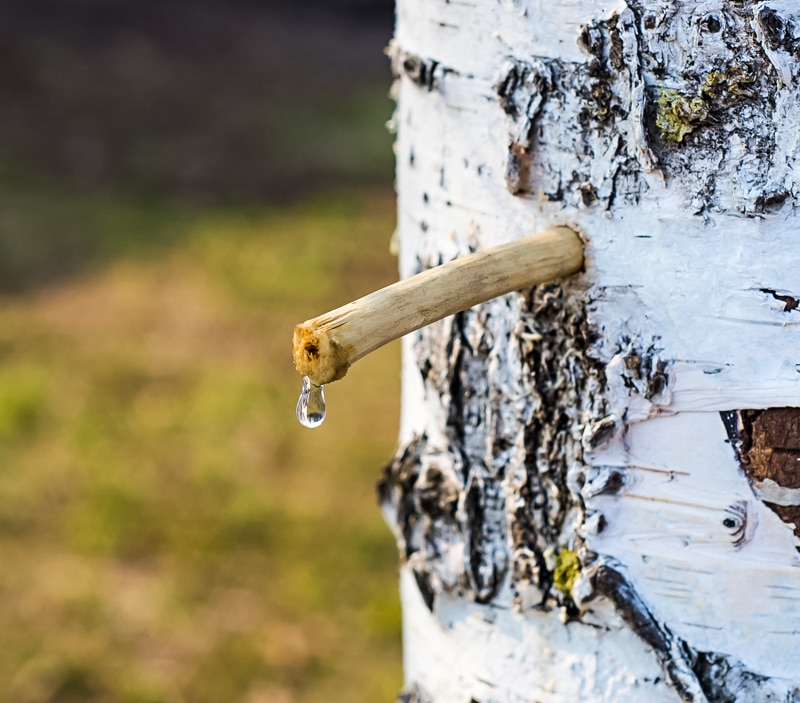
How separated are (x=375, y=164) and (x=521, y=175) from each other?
4512mm

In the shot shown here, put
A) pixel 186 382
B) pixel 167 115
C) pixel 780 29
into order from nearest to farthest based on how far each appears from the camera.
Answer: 1. pixel 780 29
2. pixel 186 382
3. pixel 167 115

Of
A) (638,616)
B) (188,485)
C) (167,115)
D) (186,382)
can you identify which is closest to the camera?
(638,616)

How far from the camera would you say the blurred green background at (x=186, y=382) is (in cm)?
229

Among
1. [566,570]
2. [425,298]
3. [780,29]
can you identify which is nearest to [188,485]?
[566,570]

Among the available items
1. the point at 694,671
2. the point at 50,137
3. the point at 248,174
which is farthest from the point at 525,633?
the point at 50,137

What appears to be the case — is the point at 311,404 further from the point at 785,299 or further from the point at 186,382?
the point at 186,382

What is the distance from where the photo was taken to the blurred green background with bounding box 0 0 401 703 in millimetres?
2289

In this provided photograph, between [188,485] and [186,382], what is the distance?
2.00 ft

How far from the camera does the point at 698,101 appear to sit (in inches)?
24.5

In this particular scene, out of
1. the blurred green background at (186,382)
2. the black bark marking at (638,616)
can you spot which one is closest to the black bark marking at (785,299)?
the black bark marking at (638,616)

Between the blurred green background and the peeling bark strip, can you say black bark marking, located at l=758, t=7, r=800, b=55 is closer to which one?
the peeling bark strip

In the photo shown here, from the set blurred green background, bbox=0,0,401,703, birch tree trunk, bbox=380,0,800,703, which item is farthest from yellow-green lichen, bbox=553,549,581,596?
blurred green background, bbox=0,0,401,703

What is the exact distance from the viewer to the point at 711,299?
0.65 m

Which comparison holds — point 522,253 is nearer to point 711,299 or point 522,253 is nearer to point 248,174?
point 711,299
